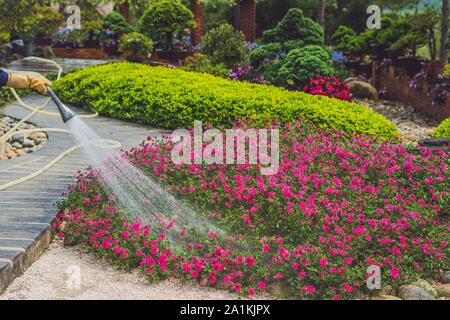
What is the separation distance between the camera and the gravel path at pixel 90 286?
4.82m

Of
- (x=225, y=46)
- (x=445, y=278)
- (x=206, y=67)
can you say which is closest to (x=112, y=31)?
(x=225, y=46)

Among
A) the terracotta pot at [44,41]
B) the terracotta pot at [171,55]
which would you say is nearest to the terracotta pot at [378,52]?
the terracotta pot at [171,55]

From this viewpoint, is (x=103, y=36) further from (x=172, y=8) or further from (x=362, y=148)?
(x=362, y=148)

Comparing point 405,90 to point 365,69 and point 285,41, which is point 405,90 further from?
point 285,41

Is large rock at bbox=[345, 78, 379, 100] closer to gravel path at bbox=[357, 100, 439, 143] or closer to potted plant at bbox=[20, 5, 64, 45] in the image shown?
gravel path at bbox=[357, 100, 439, 143]

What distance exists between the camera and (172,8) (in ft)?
56.0

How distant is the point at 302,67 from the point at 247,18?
7499 millimetres

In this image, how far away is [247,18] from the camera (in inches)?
763

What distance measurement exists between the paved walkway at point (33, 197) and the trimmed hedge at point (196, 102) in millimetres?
633

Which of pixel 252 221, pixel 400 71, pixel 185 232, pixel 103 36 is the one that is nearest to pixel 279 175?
pixel 252 221

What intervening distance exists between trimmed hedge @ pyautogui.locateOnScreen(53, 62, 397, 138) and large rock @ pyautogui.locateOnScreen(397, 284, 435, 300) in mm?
4085

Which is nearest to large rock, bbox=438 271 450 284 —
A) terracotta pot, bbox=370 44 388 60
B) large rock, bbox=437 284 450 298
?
large rock, bbox=437 284 450 298

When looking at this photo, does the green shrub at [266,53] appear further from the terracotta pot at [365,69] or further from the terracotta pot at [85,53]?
the terracotta pot at [85,53]
